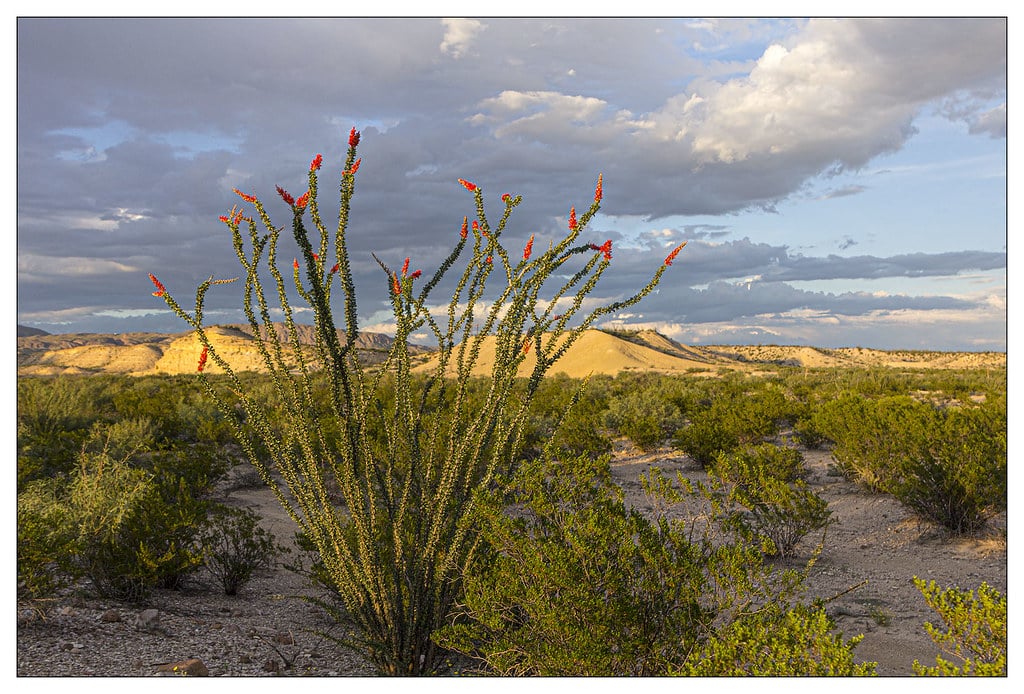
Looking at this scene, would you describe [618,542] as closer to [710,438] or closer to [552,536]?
[552,536]

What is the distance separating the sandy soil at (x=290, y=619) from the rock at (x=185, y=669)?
0.06m

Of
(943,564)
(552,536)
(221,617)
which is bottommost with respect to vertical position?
(943,564)

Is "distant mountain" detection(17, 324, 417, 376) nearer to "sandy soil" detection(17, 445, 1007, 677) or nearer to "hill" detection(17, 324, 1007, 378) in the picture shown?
"hill" detection(17, 324, 1007, 378)

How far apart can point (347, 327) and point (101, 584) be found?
11.7 feet

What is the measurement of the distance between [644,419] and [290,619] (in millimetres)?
10400

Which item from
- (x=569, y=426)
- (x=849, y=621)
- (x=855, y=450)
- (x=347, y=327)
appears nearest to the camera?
(x=347, y=327)

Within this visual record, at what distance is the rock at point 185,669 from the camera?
420cm

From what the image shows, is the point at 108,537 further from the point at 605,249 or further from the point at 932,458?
the point at 932,458

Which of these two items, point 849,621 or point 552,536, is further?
point 849,621

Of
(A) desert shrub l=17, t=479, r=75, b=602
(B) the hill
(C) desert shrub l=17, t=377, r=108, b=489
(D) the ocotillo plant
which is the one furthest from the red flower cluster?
(B) the hill

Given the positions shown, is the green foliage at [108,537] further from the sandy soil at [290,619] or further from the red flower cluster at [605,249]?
the red flower cluster at [605,249]

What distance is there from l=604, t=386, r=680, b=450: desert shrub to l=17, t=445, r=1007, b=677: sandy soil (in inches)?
226

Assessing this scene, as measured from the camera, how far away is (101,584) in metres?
5.45
